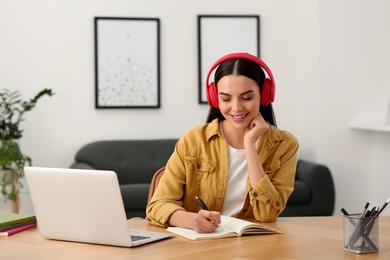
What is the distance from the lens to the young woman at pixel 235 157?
2.64m

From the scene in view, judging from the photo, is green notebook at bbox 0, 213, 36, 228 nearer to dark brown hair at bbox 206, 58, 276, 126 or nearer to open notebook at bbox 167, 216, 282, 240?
open notebook at bbox 167, 216, 282, 240

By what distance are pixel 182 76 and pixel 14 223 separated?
375cm

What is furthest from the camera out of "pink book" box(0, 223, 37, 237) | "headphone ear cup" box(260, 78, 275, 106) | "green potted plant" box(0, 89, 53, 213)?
"green potted plant" box(0, 89, 53, 213)

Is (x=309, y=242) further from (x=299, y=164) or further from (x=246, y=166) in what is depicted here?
(x=299, y=164)

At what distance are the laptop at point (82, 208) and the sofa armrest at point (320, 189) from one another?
10.5 feet

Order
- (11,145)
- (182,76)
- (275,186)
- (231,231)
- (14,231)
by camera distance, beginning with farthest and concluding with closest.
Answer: (182,76) < (11,145) < (275,186) < (14,231) < (231,231)

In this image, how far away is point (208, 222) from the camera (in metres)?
2.32

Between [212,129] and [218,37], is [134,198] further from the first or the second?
[212,129]

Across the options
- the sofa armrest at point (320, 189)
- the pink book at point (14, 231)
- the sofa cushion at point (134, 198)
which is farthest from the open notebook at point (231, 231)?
the sofa armrest at point (320, 189)

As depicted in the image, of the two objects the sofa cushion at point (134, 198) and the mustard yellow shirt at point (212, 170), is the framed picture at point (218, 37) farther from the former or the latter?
the mustard yellow shirt at point (212, 170)

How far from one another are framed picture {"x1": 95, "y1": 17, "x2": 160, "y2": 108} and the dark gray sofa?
347 millimetres

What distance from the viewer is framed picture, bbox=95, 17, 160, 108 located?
5.99 meters

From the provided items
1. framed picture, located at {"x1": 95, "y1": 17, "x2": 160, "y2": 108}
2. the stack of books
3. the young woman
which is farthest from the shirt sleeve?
framed picture, located at {"x1": 95, "y1": 17, "x2": 160, "y2": 108}

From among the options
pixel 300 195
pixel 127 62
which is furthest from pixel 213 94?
pixel 127 62
